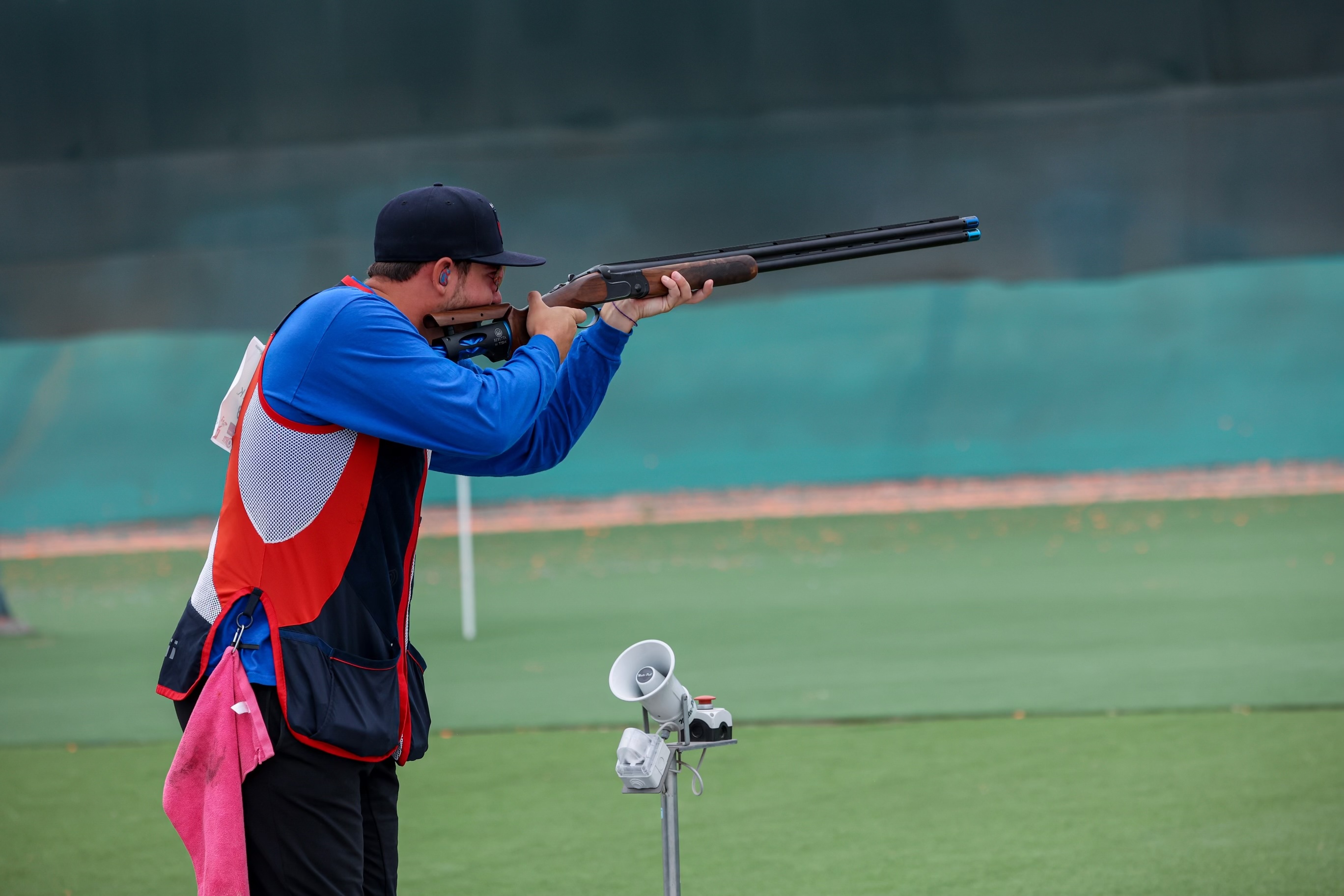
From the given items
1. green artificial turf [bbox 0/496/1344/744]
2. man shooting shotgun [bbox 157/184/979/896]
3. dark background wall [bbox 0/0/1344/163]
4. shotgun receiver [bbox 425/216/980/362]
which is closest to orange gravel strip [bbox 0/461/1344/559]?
green artificial turf [bbox 0/496/1344/744]

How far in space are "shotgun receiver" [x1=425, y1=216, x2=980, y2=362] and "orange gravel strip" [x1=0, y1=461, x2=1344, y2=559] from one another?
28.7ft

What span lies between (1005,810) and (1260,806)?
2.45ft

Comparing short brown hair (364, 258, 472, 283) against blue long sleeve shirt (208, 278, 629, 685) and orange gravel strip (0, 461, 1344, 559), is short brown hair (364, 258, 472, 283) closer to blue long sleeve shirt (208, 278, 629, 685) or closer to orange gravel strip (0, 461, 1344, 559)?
blue long sleeve shirt (208, 278, 629, 685)

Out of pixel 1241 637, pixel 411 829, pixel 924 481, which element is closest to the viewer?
pixel 411 829

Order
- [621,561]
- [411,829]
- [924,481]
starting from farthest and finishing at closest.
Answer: [924,481]
[621,561]
[411,829]

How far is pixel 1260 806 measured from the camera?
14.0 feet

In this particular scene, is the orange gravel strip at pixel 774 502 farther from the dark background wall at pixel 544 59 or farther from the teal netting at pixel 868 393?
the dark background wall at pixel 544 59

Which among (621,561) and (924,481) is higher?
(924,481)

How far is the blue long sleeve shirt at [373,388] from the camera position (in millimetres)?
2002

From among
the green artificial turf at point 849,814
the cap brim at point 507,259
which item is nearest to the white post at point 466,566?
the green artificial turf at point 849,814

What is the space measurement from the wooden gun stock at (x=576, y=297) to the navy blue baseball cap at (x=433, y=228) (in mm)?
118

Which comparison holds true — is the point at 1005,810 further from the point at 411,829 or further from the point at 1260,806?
the point at 411,829

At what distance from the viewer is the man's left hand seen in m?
2.56

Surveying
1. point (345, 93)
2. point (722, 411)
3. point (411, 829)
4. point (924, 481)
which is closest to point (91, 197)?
point (345, 93)
